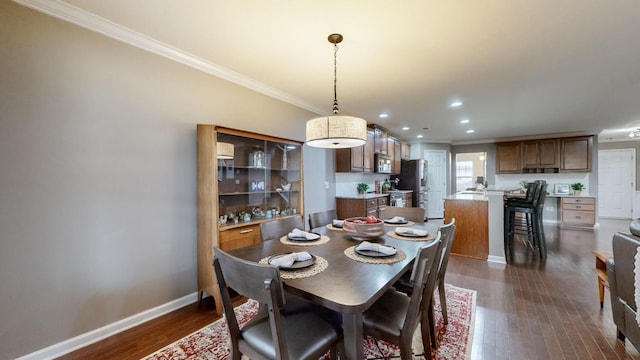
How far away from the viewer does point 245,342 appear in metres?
1.26

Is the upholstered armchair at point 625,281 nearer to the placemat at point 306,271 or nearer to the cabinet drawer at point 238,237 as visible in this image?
the placemat at point 306,271

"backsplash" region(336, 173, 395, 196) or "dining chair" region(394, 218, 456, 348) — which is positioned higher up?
"backsplash" region(336, 173, 395, 196)

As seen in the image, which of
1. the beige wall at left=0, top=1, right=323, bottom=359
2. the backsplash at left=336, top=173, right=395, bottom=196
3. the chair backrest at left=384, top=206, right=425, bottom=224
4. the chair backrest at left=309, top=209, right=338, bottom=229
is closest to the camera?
the beige wall at left=0, top=1, right=323, bottom=359

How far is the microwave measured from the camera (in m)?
5.38

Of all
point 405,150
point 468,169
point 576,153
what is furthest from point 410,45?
point 468,169

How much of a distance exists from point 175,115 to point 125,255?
130cm

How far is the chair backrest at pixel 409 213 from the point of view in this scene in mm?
2770

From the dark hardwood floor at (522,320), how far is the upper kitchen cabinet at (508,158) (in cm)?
415

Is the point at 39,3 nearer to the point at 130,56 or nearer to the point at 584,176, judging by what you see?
the point at 130,56

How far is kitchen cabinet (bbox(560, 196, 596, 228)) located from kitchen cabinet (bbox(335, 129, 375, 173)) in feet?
17.7

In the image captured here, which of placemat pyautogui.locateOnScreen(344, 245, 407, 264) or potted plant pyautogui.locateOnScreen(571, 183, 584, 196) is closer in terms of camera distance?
placemat pyautogui.locateOnScreen(344, 245, 407, 264)

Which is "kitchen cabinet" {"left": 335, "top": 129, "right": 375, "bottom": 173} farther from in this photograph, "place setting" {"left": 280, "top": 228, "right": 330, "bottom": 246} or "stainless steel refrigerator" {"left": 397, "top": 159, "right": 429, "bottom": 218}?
"place setting" {"left": 280, "top": 228, "right": 330, "bottom": 246}

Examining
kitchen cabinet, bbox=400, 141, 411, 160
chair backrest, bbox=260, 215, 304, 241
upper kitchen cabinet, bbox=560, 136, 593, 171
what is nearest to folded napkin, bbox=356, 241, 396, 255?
chair backrest, bbox=260, 215, 304, 241

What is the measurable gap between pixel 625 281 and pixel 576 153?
672cm
